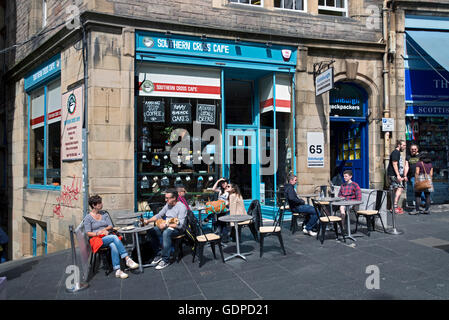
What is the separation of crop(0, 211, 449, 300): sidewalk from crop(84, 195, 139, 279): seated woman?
0.22 m

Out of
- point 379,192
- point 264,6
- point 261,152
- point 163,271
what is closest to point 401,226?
point 379,192

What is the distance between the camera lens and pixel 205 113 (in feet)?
28.9

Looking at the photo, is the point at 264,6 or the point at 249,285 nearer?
the point at 249,285

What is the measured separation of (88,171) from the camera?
24.5 ft

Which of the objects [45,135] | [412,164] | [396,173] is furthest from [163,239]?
[412,164]

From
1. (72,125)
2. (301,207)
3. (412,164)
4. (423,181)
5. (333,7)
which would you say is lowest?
(301,207)

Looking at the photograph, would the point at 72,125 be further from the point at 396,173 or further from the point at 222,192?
the point at 396,173

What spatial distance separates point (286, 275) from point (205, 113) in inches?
204

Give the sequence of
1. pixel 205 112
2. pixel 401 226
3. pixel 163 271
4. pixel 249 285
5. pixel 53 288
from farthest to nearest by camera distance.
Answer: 1. pixel 205 112
2. pixel 401 226
3. pixel 163 271
4. pixel 53 288
5. pixel 249 285

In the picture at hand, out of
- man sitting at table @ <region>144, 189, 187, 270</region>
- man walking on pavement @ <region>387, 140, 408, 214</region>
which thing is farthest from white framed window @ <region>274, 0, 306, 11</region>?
man sitting at table @ <region>144, 189, 187, 270</region>

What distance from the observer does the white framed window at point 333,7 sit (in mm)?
10078
